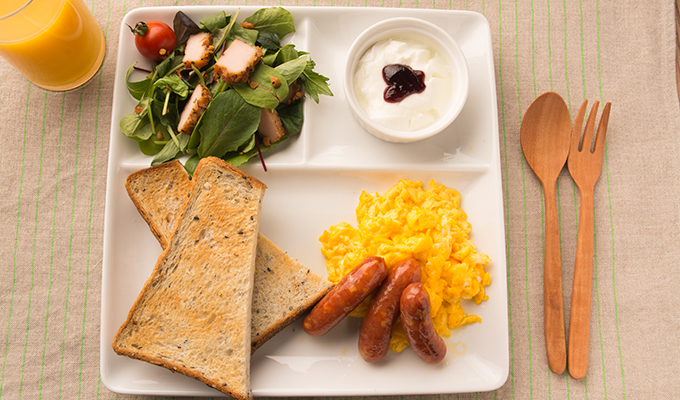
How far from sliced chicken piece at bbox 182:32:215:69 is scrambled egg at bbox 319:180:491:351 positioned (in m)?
1.14

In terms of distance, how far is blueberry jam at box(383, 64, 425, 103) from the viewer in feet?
6.93

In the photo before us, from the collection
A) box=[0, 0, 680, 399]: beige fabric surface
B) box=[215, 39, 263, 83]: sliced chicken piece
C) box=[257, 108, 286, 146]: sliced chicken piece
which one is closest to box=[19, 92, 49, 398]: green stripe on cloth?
box=[0, 0, 680, 399]: beige fabric surface

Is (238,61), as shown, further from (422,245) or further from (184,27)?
(422,245)

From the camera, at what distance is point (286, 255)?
2.21 m

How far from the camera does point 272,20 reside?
7.63 ft

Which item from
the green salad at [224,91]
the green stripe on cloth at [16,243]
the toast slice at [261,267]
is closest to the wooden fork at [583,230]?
the toast slice at [261,267]

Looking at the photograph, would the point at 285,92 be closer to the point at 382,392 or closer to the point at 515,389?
the point at 382,392

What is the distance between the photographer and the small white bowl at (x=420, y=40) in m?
2.15

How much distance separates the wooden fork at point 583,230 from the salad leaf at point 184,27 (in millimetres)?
2302

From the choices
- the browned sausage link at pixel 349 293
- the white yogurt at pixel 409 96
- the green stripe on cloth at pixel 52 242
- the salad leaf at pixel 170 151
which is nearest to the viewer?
the browned sausage link at pixel 349 293

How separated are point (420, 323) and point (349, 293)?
35cm

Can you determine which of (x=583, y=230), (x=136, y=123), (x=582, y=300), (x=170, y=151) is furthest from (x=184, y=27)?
(x=582, y=300)

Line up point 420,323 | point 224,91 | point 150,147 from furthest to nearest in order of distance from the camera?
1. point 150,147
2. point 224,91
3. point 420,323

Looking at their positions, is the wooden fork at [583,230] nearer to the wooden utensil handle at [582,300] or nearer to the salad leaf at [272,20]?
the wooden utensil handle at [582,300]
